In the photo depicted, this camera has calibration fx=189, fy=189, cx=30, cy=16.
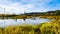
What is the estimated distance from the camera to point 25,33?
13.6 m

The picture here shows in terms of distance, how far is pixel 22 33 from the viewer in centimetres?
1355

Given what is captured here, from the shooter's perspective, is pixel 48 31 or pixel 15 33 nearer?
pixel 15 33

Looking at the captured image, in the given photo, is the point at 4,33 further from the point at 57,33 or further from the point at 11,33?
the point at 57,33

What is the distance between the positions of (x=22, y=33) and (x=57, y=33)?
250cm

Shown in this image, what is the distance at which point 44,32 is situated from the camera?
14148 millimetres

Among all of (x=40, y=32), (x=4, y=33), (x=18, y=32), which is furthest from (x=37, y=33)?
(x=4, y=33)

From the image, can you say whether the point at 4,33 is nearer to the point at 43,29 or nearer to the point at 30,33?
the point at 30,33

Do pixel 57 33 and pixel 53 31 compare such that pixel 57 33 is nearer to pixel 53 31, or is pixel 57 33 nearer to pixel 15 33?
pixel 53 31

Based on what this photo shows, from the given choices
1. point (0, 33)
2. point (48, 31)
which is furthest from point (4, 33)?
point (48, 31)

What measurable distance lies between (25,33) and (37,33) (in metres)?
0.89

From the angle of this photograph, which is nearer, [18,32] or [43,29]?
[18,32]

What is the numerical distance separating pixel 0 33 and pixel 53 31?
392cm

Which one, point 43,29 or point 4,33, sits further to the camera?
point 43,29

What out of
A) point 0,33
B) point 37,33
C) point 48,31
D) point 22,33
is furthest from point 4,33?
point 48,31
